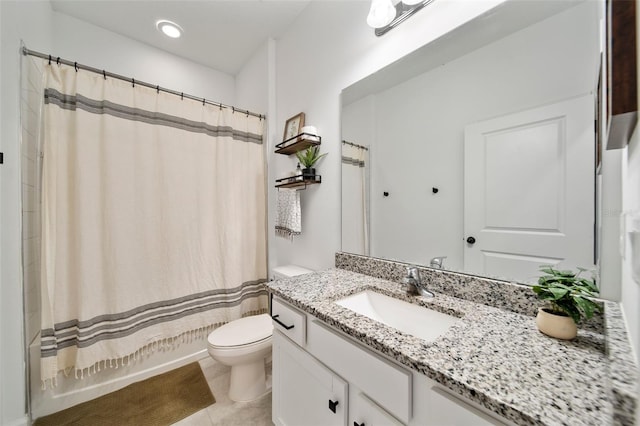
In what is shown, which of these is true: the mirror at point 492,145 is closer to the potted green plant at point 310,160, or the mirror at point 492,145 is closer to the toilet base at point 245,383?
the potted green plant at point 310,160

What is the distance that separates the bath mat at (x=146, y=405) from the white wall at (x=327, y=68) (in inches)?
41.0

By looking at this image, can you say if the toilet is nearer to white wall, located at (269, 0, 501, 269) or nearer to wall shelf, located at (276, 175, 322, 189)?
white wall, located at (269, 0, 501, 269)

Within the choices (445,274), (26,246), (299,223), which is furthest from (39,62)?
(445,274)

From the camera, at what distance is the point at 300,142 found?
5.43ft

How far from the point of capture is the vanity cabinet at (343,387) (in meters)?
0.58

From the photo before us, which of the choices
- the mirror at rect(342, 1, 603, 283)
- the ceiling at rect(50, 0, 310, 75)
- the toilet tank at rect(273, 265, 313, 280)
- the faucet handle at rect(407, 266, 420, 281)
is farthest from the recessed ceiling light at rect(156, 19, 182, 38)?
the faucet handle at rect(407, 266, 420, 281)

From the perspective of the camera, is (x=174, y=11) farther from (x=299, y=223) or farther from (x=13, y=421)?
(x=13, y=421)

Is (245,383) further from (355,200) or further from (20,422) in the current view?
(355,200)

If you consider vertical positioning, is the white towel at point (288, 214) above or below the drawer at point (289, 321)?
above

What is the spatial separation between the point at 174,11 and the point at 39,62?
2.99 feet

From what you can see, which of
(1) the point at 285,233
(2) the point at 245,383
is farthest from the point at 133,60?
(2) the point at 245,383

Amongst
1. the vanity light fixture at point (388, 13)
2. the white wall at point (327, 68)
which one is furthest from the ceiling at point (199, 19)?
the vanity light fixture at point (388, 13)

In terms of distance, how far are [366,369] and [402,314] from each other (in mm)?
344

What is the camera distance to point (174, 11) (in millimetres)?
1794
